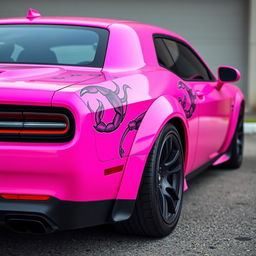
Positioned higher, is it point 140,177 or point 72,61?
point 72,61

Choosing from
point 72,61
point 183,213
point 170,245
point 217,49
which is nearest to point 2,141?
point 72,61

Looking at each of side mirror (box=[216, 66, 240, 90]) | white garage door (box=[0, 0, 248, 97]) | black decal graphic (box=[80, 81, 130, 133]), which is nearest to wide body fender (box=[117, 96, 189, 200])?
black decal graphic (box=[80, 81, 130, 133])

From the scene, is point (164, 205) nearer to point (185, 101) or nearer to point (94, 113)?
point (185, 101)

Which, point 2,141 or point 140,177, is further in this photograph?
point 140,177

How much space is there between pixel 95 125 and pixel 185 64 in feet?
6.56

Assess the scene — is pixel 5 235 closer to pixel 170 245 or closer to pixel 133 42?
pixel 170 245

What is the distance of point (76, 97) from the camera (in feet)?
8.87

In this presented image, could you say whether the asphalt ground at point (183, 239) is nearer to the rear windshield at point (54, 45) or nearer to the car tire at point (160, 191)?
the car tire at point (160, 191)

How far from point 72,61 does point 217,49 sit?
990 centimetres

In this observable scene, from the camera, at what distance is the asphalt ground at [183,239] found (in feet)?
10.7

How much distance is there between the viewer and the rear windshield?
11.5ft

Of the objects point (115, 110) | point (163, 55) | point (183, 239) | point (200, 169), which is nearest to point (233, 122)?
point (200, 169)

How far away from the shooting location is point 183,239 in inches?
138

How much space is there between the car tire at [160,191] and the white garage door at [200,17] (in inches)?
376
